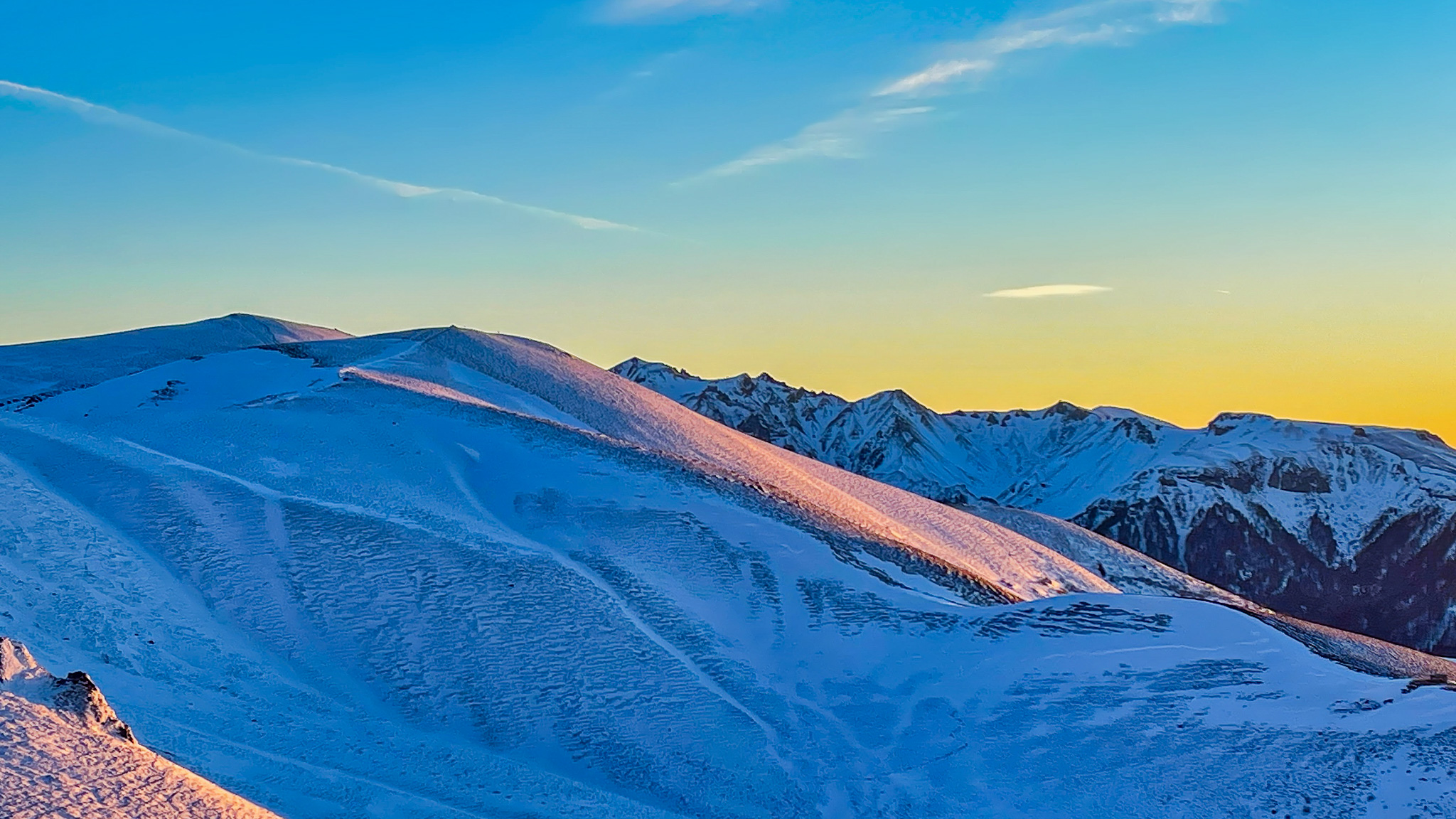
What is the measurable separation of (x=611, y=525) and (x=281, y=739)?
59.5ft

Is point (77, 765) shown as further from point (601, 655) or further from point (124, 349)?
point (124, 349)

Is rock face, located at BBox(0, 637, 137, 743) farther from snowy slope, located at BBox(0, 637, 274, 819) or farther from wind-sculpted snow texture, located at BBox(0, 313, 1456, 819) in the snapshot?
wind-sculpted snow texture, located at BBox(0, 313, 1456, 819)

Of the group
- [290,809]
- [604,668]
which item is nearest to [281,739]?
[290,809]

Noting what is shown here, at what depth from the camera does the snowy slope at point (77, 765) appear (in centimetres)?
1627

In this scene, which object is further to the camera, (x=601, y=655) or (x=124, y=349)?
(x=124, y=349)

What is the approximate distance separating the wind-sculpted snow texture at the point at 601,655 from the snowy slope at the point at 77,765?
15.7ft

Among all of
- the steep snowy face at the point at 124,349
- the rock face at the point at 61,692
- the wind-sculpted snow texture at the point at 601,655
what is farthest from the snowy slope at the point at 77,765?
the steep snowy face at the point at 124,349

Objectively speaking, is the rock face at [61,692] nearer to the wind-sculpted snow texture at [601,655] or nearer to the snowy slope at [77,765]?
the snowy slope at [77,765]

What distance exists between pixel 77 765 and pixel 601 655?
17.4 m

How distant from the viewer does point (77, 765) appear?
17297 mm

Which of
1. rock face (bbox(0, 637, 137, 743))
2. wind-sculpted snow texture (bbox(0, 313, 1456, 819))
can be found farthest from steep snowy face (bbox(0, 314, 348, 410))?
rock face (bbox(0, 637, 137, 743))

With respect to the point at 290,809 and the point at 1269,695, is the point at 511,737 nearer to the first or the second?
the point at 290,809

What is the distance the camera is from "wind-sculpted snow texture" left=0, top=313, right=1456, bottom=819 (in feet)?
91.8

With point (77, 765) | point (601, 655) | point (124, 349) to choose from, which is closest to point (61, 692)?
point (77, 765)
